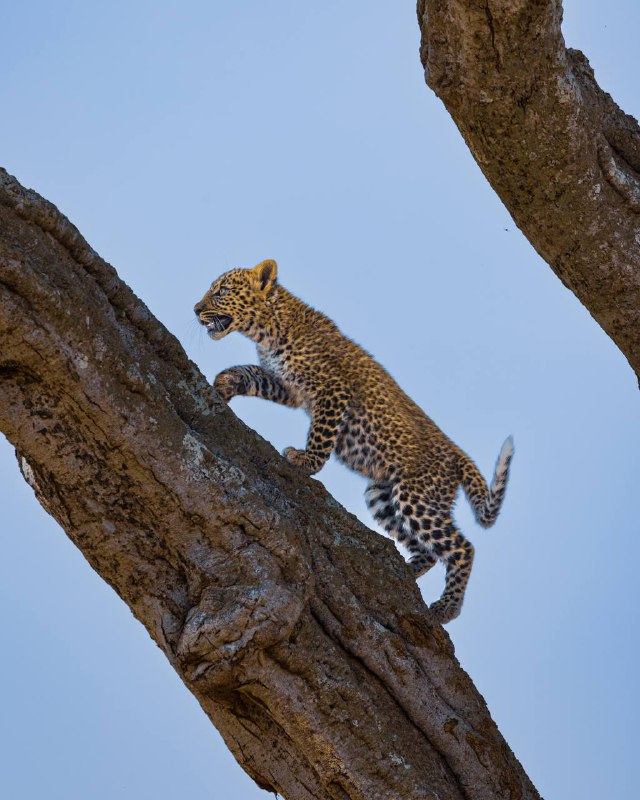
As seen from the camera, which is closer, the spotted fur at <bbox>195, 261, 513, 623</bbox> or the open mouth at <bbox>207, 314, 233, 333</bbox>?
the spotted fur at <bbox>195, 261, 513, 623</bbox>

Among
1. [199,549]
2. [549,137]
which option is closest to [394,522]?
[549,137]

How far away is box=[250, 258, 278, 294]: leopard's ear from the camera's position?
11.0 m

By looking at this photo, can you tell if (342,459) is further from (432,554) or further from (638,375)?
(638,375)

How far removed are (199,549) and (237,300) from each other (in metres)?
6.23

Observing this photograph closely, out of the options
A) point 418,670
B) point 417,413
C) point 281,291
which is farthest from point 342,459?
point 418,670

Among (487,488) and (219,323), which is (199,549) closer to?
(487,488)

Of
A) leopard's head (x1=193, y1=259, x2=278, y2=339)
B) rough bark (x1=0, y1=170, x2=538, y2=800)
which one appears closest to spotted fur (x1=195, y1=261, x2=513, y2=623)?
leopard's head (x1=193, y1=259, x2=278, y2=339)

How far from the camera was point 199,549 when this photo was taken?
486 cm

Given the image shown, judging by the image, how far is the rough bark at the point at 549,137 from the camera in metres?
5.32

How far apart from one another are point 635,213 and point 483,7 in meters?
1.46

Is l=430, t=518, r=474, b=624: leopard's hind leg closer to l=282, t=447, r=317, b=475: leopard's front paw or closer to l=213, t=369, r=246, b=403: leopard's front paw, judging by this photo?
l=282, t=447, r=317, b=475: leopard's front paw

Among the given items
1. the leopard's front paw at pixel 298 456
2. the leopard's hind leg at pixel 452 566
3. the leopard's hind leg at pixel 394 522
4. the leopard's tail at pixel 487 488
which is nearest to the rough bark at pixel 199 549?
the leopard's hind leg at pixel 452 566

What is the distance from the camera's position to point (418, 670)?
5.35 meters

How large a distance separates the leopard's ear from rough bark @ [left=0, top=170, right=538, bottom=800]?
5678 mm
